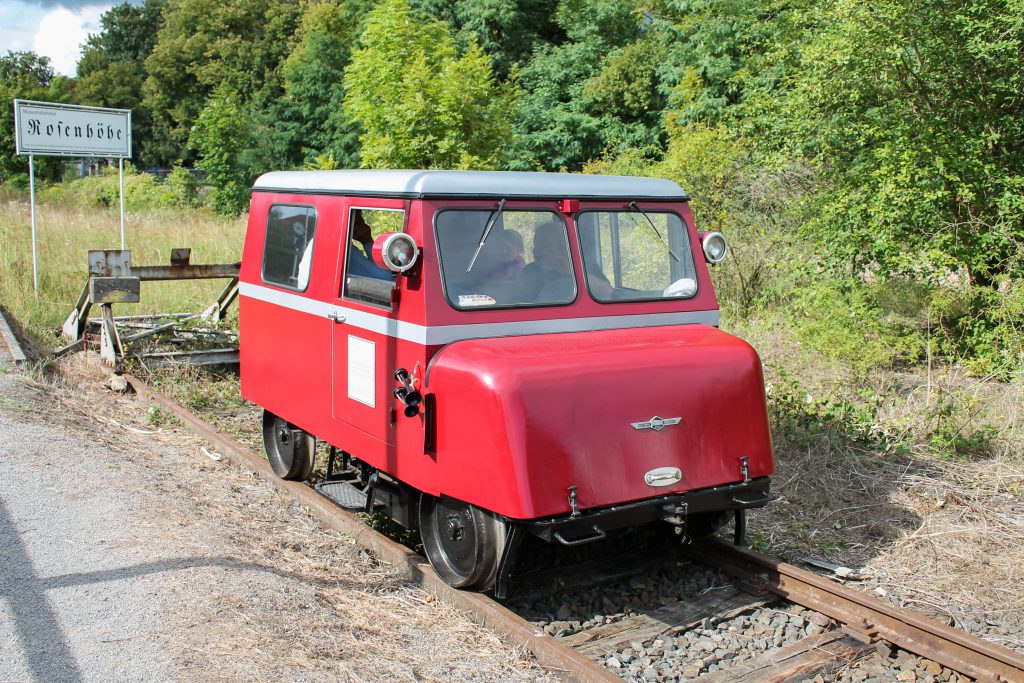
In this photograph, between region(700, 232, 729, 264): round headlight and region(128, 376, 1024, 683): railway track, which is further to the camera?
region(700, 232, 729, 264): round headlight

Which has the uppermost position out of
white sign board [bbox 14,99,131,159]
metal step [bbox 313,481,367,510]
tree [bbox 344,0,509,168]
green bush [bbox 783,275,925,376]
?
tree [bbox 344,0,509,168]

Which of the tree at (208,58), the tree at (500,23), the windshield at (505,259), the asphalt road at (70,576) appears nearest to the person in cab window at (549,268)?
the windshield at (505,259)

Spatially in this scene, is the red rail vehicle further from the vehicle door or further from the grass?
the grass

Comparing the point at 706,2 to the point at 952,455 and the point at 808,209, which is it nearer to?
the point at 808,209

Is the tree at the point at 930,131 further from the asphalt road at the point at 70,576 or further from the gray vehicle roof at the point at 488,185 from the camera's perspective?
the asphalt road at the point at 70,576

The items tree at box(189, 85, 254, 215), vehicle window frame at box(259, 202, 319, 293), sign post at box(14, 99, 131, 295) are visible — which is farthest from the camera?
tree at box(189, 85, 254, 215)

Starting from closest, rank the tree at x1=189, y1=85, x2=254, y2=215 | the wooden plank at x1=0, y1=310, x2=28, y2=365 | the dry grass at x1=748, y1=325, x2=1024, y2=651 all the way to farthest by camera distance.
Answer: the dry grass at x1=748, y1=325, x2=1024, y2=651 → the wooden plank at x1=0, y1=310, x2=28, y2=365 → the tree at x1=189, y1=85, x2=254, y2=215

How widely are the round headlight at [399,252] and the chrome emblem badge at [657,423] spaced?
1.51m

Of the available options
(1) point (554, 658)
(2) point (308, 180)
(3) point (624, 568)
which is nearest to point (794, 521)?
(3) point (624, 568)

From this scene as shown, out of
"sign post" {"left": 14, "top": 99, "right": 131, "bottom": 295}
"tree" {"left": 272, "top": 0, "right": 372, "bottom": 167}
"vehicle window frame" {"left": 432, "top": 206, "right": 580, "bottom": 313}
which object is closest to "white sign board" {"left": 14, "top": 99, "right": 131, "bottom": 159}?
"sign post" {"left": 14, "top": 99, "right": 131, "bottom": 295}

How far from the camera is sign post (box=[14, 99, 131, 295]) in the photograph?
46.9 ft

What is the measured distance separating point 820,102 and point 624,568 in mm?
7748

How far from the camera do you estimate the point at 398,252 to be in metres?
5.25

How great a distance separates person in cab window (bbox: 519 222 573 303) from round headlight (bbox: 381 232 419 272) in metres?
0.75
